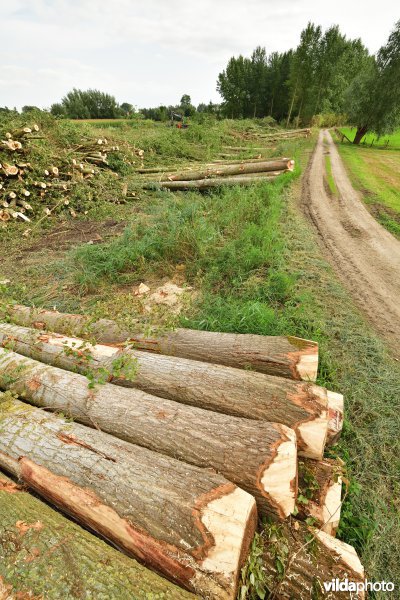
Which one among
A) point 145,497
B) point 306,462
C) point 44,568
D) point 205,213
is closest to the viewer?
point 44,568

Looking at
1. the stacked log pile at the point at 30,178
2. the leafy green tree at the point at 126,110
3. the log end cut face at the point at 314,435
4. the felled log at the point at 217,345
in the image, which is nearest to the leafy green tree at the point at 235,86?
the leafy green tree at the point at 126,110

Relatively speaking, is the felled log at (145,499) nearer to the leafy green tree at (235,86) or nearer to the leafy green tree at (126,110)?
the leafy green tree at (126,110)

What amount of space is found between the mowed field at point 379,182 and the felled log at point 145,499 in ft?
27.1

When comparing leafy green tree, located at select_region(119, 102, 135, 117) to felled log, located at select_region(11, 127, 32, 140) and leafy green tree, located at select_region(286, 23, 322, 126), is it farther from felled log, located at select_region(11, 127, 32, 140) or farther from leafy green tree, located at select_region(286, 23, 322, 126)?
felled log, located at select_region(11, 127, 32, 140)

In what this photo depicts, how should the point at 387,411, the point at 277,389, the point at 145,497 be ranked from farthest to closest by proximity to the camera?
1. the point at 387,411
2. the point at 277,389
3. the point at 145,497

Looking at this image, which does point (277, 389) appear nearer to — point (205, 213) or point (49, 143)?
point (205, 213)

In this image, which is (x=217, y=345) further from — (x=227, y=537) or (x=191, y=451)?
(x=227, y=537)

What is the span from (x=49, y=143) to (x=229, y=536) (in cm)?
1171

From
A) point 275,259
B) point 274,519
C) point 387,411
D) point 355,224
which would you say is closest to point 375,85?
point 355,224

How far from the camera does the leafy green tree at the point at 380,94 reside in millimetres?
21359

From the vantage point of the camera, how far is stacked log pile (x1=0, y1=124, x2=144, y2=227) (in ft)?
25.6

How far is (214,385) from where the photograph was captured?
262 cm

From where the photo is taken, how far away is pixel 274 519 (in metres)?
1.88

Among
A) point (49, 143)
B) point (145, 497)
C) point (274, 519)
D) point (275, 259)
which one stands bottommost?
point (274, 519)
